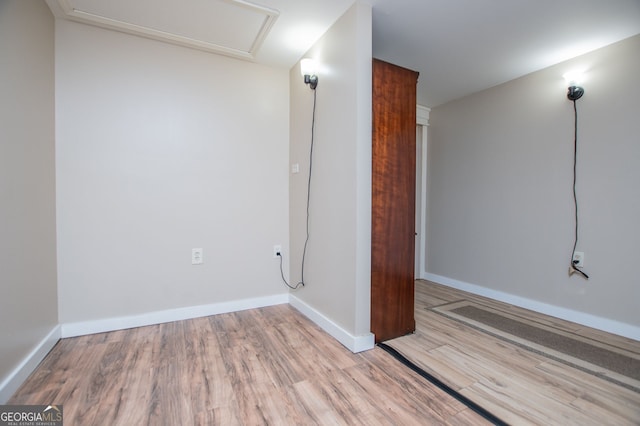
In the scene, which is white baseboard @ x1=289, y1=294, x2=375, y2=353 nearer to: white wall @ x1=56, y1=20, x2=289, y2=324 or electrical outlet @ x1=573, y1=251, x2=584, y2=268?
white wall @ x1=56, y1=20, x2=289, y2=324

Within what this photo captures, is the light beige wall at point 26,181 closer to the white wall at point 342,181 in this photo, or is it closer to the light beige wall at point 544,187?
the white wall at point 342,181

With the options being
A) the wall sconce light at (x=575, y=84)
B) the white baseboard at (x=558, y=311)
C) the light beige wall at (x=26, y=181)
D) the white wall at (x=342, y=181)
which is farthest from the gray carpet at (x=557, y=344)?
the light beige wall at (x=26, y=181)

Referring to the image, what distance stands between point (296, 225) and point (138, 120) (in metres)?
1.58

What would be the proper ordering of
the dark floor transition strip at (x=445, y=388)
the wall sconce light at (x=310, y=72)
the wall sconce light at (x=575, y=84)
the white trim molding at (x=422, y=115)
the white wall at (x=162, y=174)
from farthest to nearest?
1. the white trim molding at (x=422, y=115)
2. the wall sconce light at (x=575, y=84)
3. the wall sconce light at (x=310, y=72)
4. the white wall at (x=162, y=174)
5. the dark floor transition strip at (x=445, y=388)

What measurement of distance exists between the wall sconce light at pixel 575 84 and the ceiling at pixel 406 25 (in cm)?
18

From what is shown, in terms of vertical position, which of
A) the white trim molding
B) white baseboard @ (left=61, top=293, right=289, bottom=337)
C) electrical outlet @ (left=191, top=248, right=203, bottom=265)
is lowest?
white baseboard @ (left=61, top=293, right=289, bottom=337)

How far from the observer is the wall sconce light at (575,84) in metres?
2.43

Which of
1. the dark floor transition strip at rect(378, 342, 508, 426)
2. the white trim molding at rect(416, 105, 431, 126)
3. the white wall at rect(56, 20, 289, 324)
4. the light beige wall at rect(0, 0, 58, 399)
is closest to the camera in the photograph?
the dark floor transition strip at rect(378, 342, 508, 426)

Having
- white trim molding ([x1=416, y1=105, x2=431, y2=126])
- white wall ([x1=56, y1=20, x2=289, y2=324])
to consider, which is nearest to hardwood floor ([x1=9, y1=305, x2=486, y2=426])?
white wall ([x1=56, y1=20, x2=289, y2=324])

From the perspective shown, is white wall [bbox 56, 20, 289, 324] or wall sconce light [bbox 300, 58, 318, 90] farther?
wall sconce light [bbox 300, 58, 318, 90]

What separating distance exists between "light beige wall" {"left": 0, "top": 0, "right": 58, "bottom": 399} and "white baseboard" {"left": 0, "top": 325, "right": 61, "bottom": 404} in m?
0.03

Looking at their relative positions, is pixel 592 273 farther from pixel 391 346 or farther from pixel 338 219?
pixel 338 219

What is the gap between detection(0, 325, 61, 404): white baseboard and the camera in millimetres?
1357

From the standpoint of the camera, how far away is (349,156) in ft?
6.36
